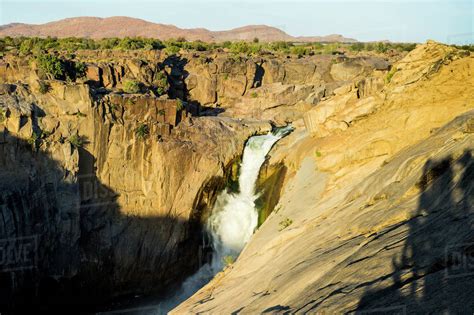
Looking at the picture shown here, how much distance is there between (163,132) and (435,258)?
19.3 metres

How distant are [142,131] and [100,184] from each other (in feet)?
10.7

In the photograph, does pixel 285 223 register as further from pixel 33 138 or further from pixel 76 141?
pixel 33 138

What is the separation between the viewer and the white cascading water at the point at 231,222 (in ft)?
83.6

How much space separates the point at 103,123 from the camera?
23891mm

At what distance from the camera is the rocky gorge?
361 inches

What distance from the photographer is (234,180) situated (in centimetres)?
2700

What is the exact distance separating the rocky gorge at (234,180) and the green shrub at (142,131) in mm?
73

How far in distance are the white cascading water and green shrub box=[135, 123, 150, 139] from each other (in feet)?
16.6

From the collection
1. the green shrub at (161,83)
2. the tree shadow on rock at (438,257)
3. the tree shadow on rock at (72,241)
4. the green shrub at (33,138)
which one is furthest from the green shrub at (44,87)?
the tree shadow on rock at (438,257)

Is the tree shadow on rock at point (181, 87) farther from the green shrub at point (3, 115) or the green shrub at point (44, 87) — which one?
the green shrub at point (3, 115)

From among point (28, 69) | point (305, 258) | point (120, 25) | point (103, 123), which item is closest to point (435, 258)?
point (305, 258)

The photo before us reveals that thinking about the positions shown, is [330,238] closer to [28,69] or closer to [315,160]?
[315,160]

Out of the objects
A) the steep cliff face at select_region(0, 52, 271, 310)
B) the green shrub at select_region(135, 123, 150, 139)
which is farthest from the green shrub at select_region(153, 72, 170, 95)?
the green shrub at select_region(135, 123, 150, 139)

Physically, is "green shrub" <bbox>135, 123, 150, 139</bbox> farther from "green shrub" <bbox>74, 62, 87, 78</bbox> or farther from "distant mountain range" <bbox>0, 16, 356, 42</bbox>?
"distant mountain range" <bbox>0, 16, 356, 42</bbox>
